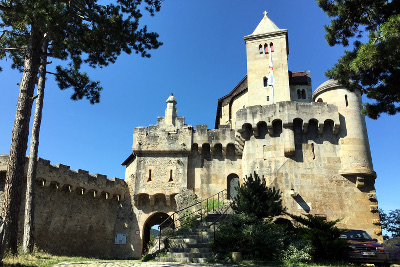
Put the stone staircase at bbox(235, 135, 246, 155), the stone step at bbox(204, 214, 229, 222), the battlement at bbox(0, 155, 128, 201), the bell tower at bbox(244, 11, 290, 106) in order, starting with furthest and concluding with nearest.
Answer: the bell tower at bbox(244, 11, 290, 106) < the stone staircase at bbox(235, 135, 246, 155) < the battlement at bbox(0, 155, 128, 201) < the stone step at bbox(204, 214, 229, 222)

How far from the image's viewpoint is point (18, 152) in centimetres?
1182

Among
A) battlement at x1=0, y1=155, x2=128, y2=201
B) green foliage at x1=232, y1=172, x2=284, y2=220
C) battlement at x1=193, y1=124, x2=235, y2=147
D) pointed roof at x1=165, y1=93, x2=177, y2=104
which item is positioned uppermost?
pointed roof at x1=165, y1=93, x2=177, y2=104

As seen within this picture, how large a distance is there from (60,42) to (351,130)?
1628cm

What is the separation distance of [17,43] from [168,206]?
566 inches

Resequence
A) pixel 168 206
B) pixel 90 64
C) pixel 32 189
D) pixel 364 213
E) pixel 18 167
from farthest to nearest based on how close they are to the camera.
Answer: pixel 168 206 → pixel 364 213 → pixel 32 189 → pixel 90 64 → pixel 18 167

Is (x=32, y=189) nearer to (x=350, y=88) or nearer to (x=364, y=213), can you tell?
(x=350, y=88)

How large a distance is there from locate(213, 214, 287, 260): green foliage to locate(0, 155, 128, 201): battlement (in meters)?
12.2

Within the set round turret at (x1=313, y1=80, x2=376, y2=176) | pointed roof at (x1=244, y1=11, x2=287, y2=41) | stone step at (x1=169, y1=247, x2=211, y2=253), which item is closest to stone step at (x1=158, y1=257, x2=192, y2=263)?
stone step at (x1=169, y1=247, x2=211, y2=253)

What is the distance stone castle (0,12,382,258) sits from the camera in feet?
60.9

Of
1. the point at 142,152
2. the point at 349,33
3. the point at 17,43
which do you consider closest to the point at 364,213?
the point at 349,33

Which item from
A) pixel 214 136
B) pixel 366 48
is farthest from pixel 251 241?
pixel 214 136

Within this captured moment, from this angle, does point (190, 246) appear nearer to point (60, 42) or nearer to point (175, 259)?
point (175, 259)

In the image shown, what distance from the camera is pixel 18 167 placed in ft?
38.6

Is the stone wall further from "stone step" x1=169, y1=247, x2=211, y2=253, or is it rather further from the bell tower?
the bell tower
